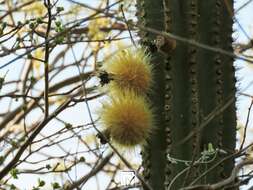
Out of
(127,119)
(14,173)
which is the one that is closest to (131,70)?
A: (127,119)

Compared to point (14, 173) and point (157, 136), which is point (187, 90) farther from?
point (14, 173)

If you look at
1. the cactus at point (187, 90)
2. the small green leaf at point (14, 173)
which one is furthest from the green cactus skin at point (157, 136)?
the small green leaf at point (14, 173)

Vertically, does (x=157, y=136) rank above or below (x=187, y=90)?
below

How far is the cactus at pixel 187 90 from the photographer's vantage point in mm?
1673

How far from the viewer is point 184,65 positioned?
1.73m

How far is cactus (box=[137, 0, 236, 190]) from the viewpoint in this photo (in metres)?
1.67

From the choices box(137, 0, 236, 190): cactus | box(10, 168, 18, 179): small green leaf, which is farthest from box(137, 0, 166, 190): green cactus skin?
box(10, 168, 18, 179): small green leaf

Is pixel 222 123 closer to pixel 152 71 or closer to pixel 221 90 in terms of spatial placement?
pixel 221 90

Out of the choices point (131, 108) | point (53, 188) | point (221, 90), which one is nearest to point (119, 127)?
point (131, 108)

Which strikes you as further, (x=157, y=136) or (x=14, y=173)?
(x=14, y=173)

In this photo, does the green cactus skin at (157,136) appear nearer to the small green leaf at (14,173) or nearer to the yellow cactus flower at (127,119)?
the yellow cactus flower at (127,119)

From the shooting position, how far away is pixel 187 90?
1703 mm

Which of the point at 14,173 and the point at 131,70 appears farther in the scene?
the point at 14,173

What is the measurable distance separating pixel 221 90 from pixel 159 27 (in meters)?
0.24
